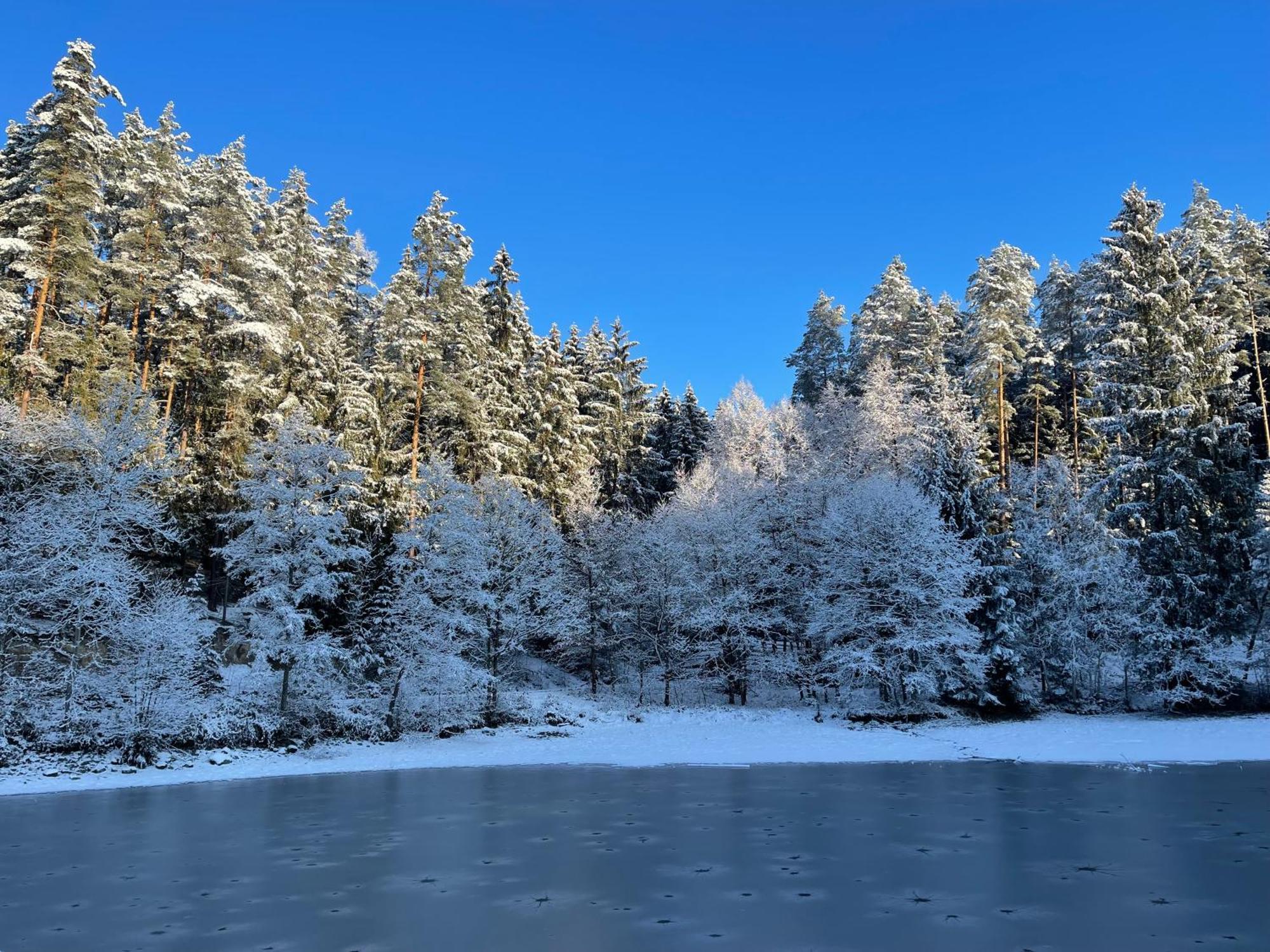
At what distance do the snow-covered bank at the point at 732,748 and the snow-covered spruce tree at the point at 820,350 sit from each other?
36876mm

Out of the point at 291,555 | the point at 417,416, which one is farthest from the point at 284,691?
the point at 417,416

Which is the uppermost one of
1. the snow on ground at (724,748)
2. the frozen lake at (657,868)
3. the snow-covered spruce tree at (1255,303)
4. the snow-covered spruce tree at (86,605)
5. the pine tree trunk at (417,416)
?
the snow-covered spruce tree at (1255,303)

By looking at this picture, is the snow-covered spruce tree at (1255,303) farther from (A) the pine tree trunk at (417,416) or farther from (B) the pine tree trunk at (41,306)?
(B) the pine tree trunk at (41,306)

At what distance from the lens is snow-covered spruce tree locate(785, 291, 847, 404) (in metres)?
62.7

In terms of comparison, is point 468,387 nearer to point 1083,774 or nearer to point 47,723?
point 47,723

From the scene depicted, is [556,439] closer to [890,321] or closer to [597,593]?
[597,593]

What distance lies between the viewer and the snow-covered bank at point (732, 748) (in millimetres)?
20938

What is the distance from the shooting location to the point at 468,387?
1502 inches

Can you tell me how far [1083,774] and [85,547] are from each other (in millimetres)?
28249

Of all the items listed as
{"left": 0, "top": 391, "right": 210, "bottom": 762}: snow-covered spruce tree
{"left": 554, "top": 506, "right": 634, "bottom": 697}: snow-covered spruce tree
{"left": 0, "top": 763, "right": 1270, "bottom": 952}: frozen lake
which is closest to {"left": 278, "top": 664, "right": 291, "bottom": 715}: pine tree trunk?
{"left": 0, "top": 391, "right": 210, "bottom": 762}: snow-covered spruce tree

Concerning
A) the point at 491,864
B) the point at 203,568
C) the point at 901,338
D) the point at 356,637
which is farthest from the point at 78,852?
the point at 901,338

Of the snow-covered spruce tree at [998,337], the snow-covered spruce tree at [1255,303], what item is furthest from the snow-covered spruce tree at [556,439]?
the snow-covered spruce tree at [1255,303]

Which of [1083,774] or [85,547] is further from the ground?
[85,547]

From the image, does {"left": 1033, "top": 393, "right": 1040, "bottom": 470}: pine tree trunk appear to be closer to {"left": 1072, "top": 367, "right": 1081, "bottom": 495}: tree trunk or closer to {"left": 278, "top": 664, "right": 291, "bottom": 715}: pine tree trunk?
{"left": 1072, "top": 367, "right": 1081, "bottom": 495}: tree trunk
